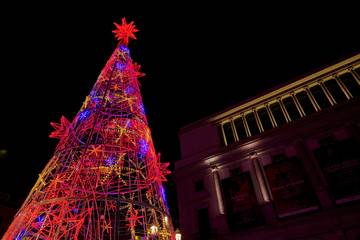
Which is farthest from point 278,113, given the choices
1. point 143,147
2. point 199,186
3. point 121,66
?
point 143,147

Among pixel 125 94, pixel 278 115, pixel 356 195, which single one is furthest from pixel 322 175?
pixel 125 94

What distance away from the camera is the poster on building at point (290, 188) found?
15867 millimetres

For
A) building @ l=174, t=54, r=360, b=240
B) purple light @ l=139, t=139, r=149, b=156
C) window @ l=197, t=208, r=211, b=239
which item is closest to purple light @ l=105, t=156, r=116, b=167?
purple light @ l=139, t=139, r=149, b=156

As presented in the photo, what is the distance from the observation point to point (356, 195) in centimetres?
1455

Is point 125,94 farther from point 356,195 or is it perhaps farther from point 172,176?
point 172,176

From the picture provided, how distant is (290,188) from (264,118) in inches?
303

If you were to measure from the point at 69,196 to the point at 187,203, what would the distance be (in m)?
16.7

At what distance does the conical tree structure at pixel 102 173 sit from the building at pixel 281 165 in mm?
12300

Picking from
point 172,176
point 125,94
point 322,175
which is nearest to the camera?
point 125,94

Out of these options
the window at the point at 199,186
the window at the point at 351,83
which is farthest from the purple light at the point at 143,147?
the window at the point at 351,83

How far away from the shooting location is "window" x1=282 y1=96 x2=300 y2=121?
2105 cm

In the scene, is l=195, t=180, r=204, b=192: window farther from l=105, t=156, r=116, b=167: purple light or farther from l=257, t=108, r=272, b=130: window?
l=105, t=156, r=116, b=167: purple light

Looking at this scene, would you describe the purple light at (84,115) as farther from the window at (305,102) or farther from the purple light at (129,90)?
the window at (305,102)

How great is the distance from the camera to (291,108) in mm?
21641
